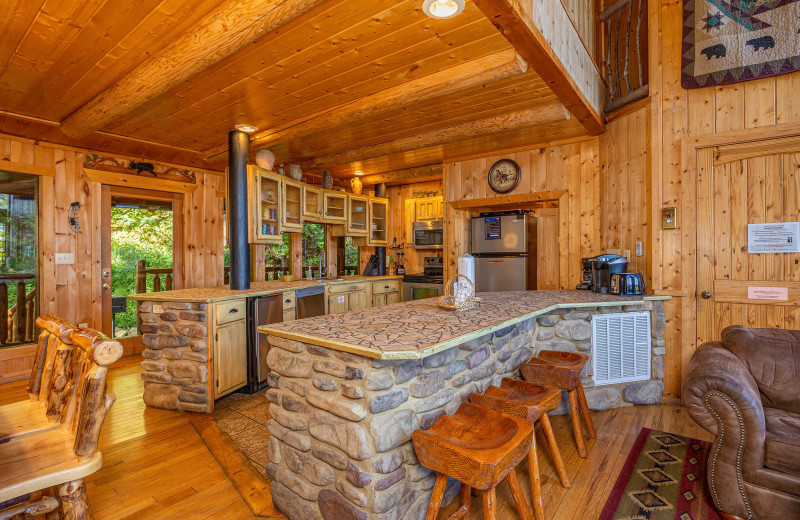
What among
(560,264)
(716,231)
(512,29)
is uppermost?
(512,29)

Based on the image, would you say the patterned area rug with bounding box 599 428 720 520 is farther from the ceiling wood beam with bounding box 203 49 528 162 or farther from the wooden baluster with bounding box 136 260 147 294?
the wooden baluster with bounding box 136 260 147 294

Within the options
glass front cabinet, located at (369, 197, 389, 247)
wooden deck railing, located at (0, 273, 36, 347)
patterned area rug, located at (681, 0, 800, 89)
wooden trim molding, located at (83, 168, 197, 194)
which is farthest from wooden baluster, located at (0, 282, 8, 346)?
patterned area rug, located at (681, 0, 800, 89)

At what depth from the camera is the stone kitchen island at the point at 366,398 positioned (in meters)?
1.51

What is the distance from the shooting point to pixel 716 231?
9.78 ft

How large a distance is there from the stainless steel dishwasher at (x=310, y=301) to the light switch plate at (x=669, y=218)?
10.8 feet

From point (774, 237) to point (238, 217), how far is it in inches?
166

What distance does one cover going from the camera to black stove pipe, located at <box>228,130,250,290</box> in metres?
3.48

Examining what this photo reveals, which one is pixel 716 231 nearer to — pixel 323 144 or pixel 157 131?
pixel 323 144

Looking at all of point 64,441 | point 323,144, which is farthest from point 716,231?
point 64,441

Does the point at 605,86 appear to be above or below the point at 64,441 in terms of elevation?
above

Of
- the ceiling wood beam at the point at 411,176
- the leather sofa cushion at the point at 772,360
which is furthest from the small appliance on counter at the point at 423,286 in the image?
the leather sofa cushion at the point at 772,360

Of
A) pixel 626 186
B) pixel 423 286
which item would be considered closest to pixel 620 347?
pixel 626 186

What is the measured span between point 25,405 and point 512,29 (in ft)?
9.16

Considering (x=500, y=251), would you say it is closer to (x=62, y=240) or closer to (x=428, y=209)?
(x=428, y=209)
